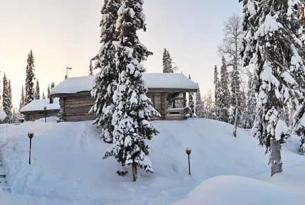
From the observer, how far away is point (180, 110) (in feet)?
117

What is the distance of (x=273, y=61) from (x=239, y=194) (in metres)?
8.76

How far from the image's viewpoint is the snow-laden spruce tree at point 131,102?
21.1 m

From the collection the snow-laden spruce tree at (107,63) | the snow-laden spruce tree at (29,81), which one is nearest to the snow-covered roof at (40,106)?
the snow-laden spruce tree at (29,81)

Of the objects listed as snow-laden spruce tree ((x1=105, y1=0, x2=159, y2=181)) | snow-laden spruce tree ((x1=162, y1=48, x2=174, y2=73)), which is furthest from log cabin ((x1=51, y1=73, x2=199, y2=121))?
snow-laden spruce tree ((x1=162, y1=48, x2=174, y2=73))

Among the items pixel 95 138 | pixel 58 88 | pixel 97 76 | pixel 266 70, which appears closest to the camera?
pixel 266 70

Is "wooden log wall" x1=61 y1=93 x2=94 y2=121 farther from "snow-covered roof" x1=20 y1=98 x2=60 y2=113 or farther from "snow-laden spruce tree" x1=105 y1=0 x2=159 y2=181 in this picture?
"snow-covered roof" x1=20 y1=98 x2=60 y2=113

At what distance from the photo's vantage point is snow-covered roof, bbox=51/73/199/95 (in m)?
33.7

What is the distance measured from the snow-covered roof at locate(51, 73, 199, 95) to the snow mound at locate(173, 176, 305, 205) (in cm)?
2203

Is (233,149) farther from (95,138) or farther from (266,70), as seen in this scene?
(266,70)

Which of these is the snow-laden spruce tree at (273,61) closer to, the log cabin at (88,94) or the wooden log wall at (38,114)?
the log cabin at (88,94)

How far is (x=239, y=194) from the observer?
424 inches

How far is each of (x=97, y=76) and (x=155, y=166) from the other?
21.2 feet

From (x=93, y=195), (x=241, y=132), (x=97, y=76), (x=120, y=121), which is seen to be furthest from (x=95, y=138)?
(x=241, y=132)

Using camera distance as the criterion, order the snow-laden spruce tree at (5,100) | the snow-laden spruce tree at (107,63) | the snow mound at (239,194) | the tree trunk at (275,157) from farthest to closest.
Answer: the snow-laden spruce tree at (5,100), the snow-laden spruce tree at (107,63), the tree trunk at (275,157), the snow mound at (239,194)
